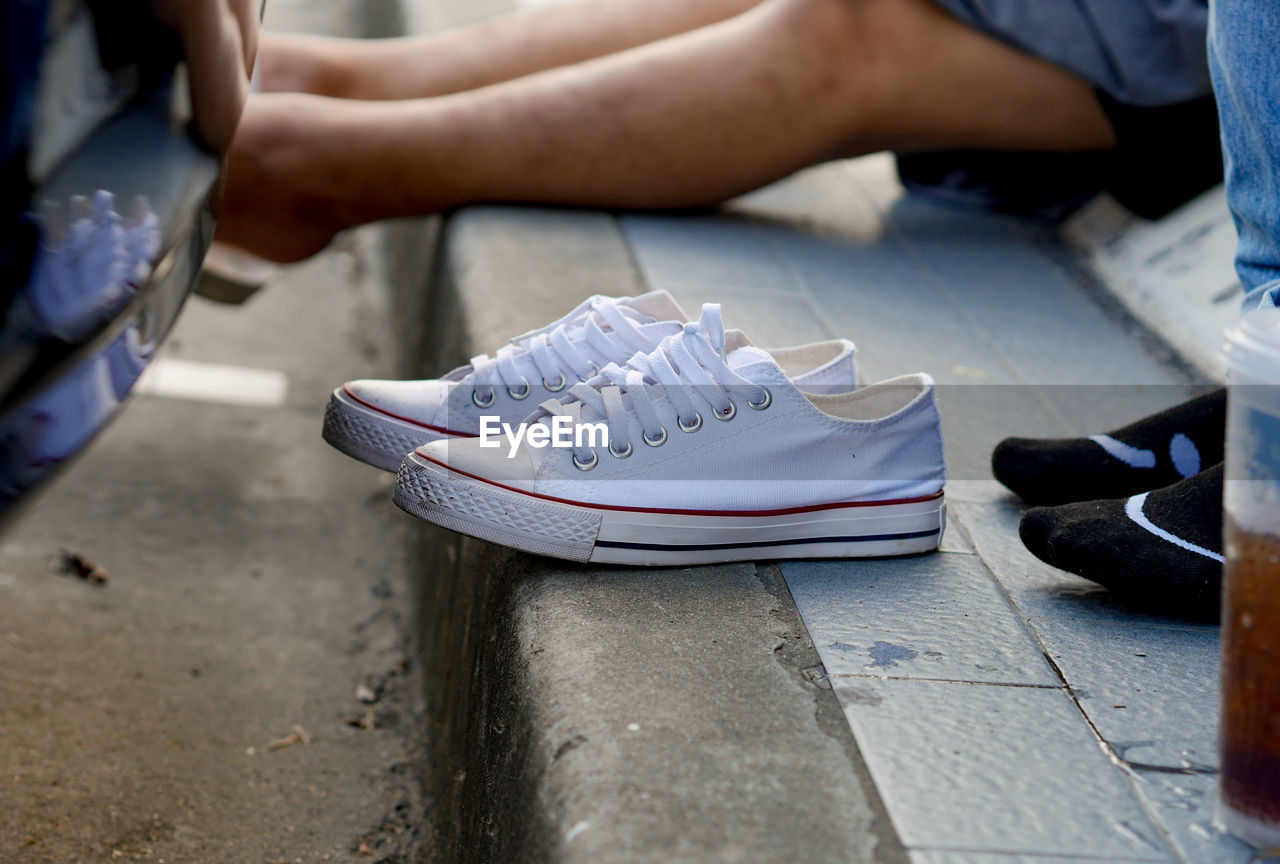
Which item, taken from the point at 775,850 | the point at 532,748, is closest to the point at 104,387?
the point at 532,748

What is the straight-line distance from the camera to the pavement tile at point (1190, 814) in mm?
726

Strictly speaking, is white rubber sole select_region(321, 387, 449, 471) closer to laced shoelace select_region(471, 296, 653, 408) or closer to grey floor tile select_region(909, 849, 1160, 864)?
laced shoelace select_region(471, 296, 653, 408)

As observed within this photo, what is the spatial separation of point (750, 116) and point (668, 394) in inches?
35.0

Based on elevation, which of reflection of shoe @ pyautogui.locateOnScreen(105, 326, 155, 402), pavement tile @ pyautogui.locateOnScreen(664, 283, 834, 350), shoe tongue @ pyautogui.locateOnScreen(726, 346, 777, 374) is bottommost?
pavement tile @ pyautogui.locateOnScreen(664, 283, 834, 350)

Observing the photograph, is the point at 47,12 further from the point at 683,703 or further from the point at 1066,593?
the point at 1066,593

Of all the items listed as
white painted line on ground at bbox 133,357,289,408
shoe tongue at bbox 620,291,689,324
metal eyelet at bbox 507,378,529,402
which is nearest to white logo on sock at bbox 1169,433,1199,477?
shoe tongue at bbox 620,291,689,324

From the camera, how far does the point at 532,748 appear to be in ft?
2.67

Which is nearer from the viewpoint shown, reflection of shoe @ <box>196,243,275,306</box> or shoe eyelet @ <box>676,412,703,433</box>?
shoe eyelet @ <box>676,412,703,433</box>

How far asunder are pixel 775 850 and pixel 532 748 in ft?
0.66

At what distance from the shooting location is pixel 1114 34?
170 centimetres

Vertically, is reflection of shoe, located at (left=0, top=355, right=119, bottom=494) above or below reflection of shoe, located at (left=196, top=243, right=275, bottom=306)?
above

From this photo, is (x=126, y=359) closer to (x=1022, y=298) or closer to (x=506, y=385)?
(x=506, y=385)

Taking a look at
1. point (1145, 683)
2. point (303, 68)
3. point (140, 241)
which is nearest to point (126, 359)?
point (140, 241)

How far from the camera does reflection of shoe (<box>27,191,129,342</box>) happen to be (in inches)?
22.7
